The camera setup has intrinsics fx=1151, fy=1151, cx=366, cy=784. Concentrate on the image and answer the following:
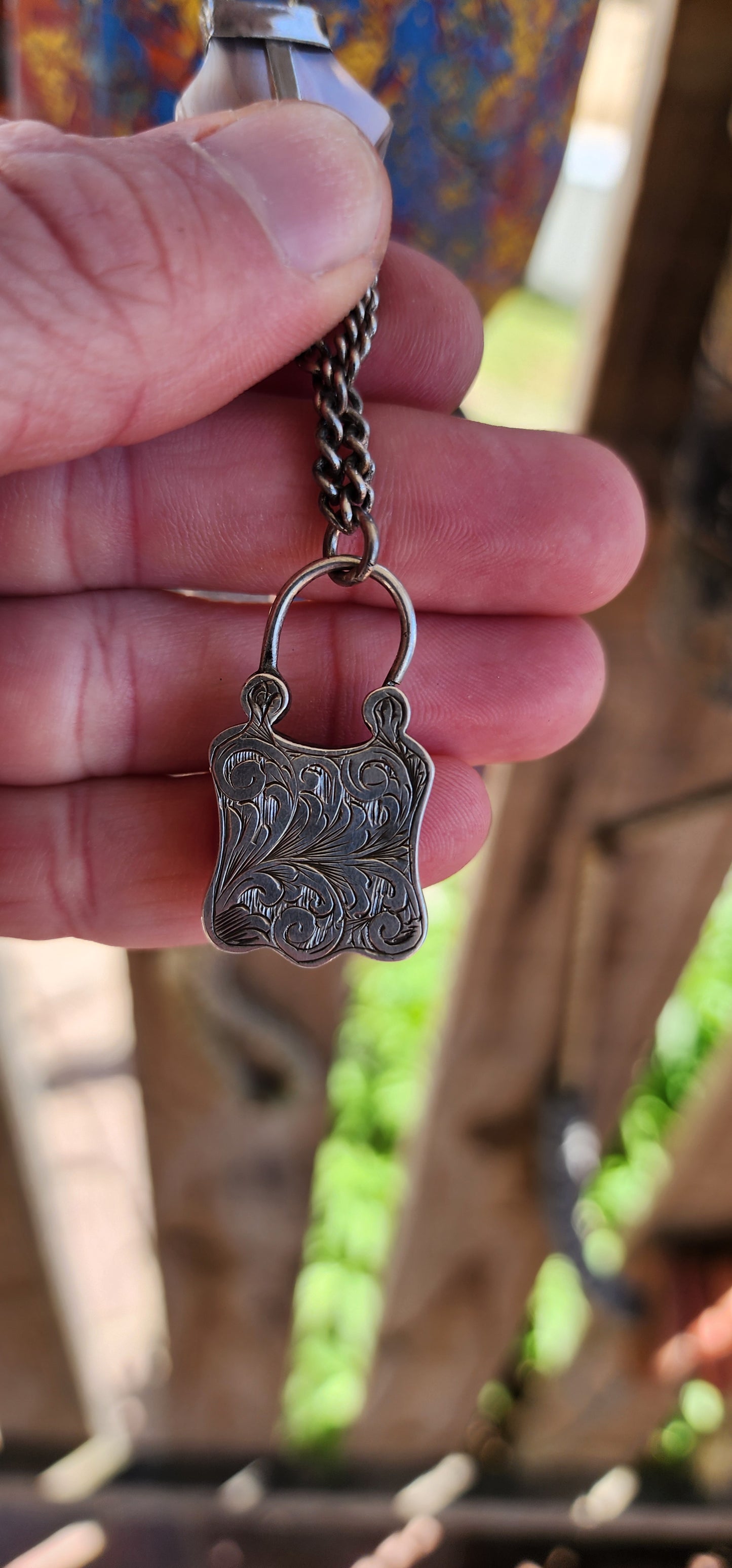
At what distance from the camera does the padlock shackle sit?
3.48 feet

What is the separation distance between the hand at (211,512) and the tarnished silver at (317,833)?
7 cm

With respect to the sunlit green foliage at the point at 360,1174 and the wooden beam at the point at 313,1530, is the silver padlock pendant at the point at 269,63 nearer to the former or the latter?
the sunlit green foliage at the point at 360,1174

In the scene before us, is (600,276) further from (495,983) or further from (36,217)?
(495,983)

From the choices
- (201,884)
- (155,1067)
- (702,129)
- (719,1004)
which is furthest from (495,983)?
(719,1004)

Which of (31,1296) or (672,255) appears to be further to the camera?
(31,1296)

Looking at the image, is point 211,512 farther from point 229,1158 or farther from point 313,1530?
point 313,1530

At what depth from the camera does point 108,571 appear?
1.18m

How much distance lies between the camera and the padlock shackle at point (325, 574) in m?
1.06

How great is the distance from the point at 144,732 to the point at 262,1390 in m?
1.66

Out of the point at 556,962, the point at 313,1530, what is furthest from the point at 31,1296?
the point at 556,962

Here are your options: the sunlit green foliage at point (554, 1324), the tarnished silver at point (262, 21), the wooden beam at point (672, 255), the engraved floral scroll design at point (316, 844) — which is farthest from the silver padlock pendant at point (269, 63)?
the sunlit green foliage at point (554, 1324)

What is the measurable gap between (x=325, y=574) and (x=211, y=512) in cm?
12

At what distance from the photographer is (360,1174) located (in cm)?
282

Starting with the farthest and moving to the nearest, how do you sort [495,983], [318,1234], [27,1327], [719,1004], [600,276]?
[719,1004], [318,1234], [27,1327], [495,983], [600,276]
